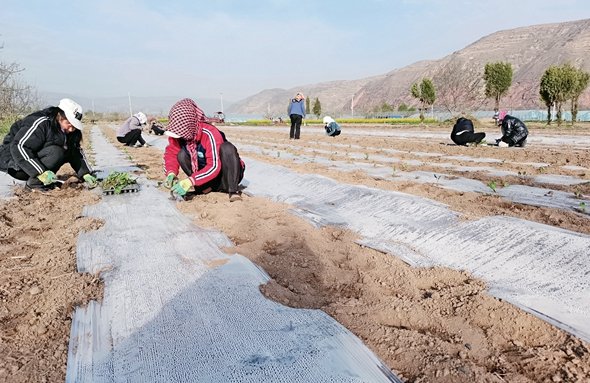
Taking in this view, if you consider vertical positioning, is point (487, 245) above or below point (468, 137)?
below

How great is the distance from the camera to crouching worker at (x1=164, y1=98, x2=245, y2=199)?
3666 mm

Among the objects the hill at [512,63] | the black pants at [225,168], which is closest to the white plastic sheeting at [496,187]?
the black pants at [225,168]

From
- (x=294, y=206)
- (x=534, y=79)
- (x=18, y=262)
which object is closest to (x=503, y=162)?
(x=294, y=206)

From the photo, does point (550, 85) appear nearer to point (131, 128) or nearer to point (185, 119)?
point (131, 128)

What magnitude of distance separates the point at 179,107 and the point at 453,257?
261 cm

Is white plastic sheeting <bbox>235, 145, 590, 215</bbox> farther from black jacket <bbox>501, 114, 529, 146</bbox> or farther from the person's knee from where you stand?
the person's knee

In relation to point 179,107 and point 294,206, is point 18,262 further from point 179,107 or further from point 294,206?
point 294,206

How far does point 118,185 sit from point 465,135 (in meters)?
7.32

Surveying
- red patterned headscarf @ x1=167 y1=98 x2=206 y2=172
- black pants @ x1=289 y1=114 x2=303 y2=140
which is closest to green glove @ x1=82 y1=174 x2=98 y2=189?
red patterned headscarf @ x1=167 y1=98 x2=206 y2=172

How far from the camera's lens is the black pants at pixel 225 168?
3.96 metres

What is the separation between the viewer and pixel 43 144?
14.5ft

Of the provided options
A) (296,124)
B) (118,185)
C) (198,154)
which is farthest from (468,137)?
(118,185)

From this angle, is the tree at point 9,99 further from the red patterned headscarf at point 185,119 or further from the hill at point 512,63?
the hill at point 512,63

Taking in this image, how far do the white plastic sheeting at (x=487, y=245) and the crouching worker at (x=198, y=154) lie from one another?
785mm
